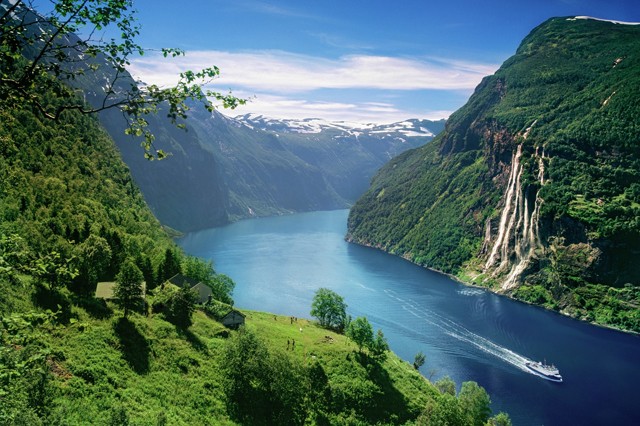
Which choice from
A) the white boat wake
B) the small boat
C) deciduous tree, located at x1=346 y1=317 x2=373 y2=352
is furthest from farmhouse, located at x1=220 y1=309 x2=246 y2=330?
the small boat

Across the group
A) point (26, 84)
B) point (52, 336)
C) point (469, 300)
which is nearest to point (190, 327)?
point (52, 336)

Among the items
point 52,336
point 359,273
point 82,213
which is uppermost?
point 82,213

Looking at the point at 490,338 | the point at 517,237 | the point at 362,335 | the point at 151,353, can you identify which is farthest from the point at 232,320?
the point at 517,237

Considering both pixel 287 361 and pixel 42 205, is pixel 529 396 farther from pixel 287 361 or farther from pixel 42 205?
pixel 42 205

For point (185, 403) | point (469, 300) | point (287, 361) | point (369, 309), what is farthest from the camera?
point (469, 300)

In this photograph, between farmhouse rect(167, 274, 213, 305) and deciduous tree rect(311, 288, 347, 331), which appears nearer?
farmhouse rect(167, 274, 213, 305)

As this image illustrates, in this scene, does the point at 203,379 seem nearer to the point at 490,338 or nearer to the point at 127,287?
the point at 127,287

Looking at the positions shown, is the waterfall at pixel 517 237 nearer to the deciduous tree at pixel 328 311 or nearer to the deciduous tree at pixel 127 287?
the deciduous tree at pixel 328 311

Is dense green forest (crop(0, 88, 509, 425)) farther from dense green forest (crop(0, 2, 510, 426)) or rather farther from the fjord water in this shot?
the fjord water
